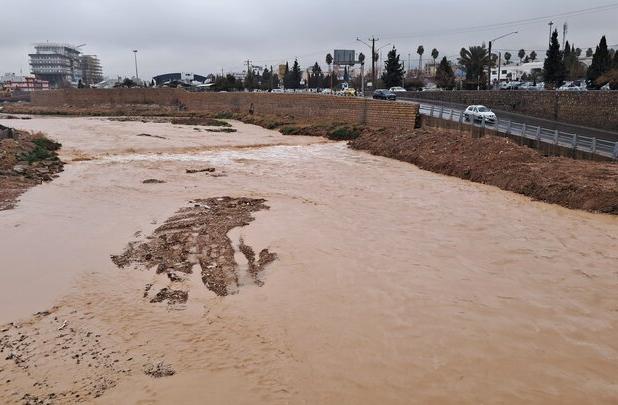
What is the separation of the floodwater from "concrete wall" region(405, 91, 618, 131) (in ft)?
66.8

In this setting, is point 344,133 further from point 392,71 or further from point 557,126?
point 392,71

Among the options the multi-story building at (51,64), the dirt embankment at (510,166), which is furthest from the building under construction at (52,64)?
the dirt embankment at (510,166)

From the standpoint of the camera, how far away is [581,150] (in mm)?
22016

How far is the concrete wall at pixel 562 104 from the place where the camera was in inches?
1307

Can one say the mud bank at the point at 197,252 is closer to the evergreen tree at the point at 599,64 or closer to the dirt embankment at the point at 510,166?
the dirt embankment at the point at 510,166

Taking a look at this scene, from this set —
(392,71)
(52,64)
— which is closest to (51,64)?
(52,64)

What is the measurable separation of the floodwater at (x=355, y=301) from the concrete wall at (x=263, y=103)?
1945 cm

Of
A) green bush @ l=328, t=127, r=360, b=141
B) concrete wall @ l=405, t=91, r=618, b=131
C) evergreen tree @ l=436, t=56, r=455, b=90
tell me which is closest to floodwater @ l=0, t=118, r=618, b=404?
green bush @ l=328, t=127, r=360, b=141

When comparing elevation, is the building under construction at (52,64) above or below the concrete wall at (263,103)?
above

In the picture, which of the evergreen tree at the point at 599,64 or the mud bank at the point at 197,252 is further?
the evergreen tree at the point at 599,64

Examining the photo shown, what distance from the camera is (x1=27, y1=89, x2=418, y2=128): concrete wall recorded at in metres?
37.3

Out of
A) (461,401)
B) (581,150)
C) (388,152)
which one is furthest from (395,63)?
(461,401)

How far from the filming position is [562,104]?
37.3 meters

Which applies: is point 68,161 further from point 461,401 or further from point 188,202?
point 461,401
